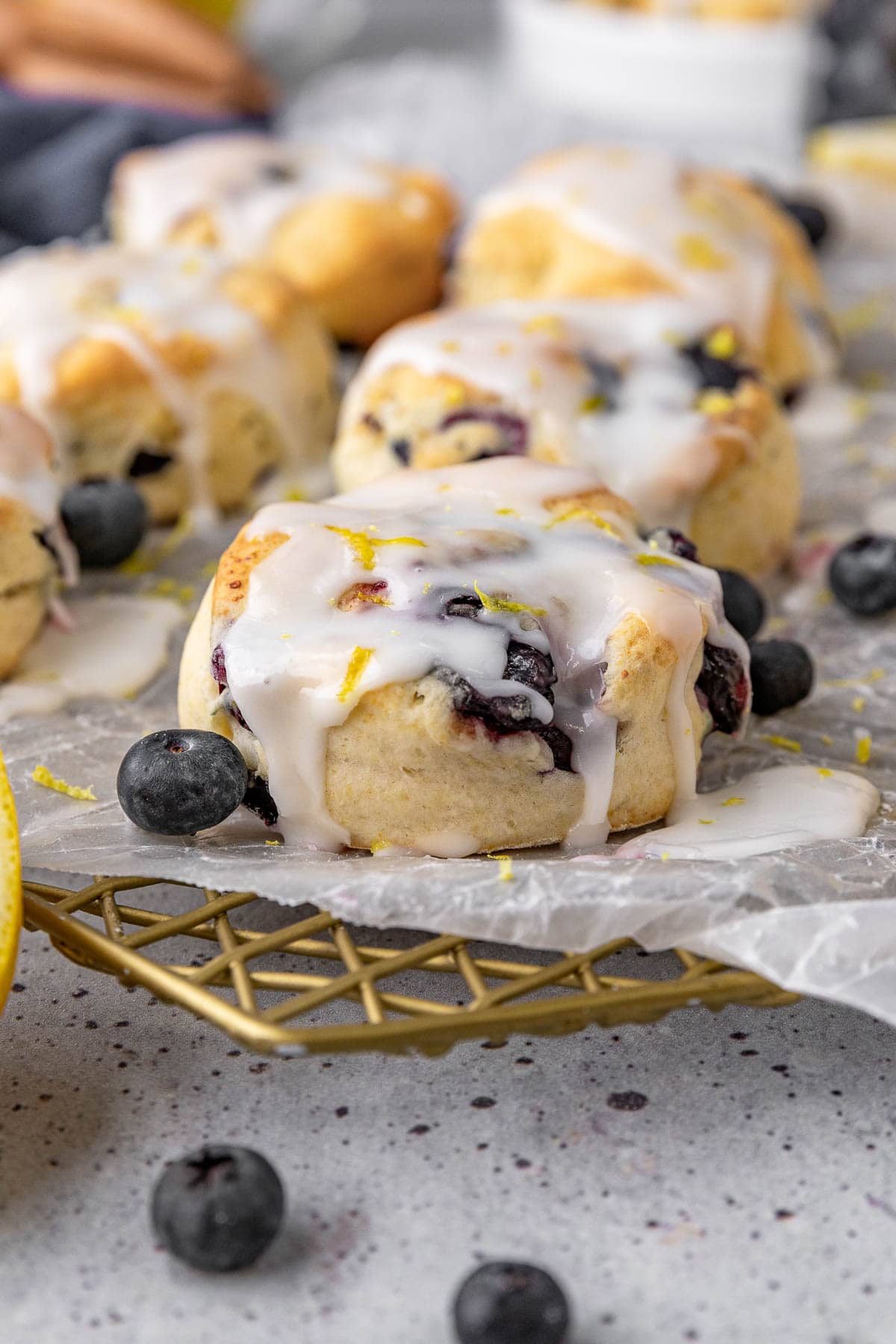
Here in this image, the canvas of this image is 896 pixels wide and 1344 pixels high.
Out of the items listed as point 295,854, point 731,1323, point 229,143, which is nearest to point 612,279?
point 229,143

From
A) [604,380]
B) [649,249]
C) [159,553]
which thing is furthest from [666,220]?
[159,553]

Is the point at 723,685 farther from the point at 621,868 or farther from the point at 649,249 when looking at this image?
the point at 649,249

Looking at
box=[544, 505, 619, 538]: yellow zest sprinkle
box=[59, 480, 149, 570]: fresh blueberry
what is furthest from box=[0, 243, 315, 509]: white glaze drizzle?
box=[544, 505, 619, 538]: yellow zest sprinkle

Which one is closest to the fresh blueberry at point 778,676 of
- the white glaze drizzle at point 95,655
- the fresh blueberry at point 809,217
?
the white glaze drizzle at point 95,655

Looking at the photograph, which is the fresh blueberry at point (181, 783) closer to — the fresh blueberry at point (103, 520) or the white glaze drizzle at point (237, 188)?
the fresh blueberry at point (103, 520)

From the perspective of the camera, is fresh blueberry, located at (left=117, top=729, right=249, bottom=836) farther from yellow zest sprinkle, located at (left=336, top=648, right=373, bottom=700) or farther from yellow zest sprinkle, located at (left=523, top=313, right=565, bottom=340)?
yellow zest sprinkle, located at (left=523, top=313, right=565, bottom=340)

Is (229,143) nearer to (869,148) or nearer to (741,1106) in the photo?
(869,148)
